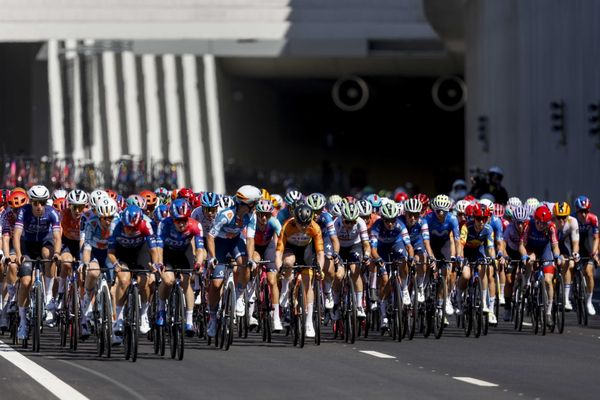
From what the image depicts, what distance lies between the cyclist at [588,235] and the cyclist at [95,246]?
7.97 m

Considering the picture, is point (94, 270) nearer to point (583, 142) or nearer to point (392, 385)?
point (392, 385)

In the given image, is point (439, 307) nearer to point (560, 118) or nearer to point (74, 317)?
point (74, 317)

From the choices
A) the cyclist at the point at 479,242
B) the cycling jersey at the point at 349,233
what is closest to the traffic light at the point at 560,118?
the cyclist at the point at 479,242

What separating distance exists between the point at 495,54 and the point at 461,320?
94.9 ft

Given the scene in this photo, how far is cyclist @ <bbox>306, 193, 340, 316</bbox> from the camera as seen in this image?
2122cm

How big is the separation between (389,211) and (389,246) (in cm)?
45

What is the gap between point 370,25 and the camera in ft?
213

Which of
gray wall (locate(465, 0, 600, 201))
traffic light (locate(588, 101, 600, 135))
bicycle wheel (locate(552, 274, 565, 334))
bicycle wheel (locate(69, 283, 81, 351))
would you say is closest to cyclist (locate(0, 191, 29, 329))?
bicycle wheel (locate(69, 283, 81, 351))

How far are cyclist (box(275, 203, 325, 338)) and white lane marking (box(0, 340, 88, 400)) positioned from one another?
3069 mm

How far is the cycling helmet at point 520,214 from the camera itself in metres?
24.3

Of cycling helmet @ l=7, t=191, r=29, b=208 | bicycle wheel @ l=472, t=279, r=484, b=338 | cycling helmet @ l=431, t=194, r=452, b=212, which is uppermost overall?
cycling helmet @ l=7, t=191, r=29, b=208

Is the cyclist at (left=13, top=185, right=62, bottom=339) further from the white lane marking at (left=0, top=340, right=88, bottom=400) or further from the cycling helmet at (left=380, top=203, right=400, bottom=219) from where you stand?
the cycling helmet at (left=380, top=203, right=400, bottom=219)

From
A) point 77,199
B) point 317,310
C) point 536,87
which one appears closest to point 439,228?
point 317,310

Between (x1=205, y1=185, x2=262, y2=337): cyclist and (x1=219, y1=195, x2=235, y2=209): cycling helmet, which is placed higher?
(x1=219, y1=195, x2=235, y2=209): cycling helmet
